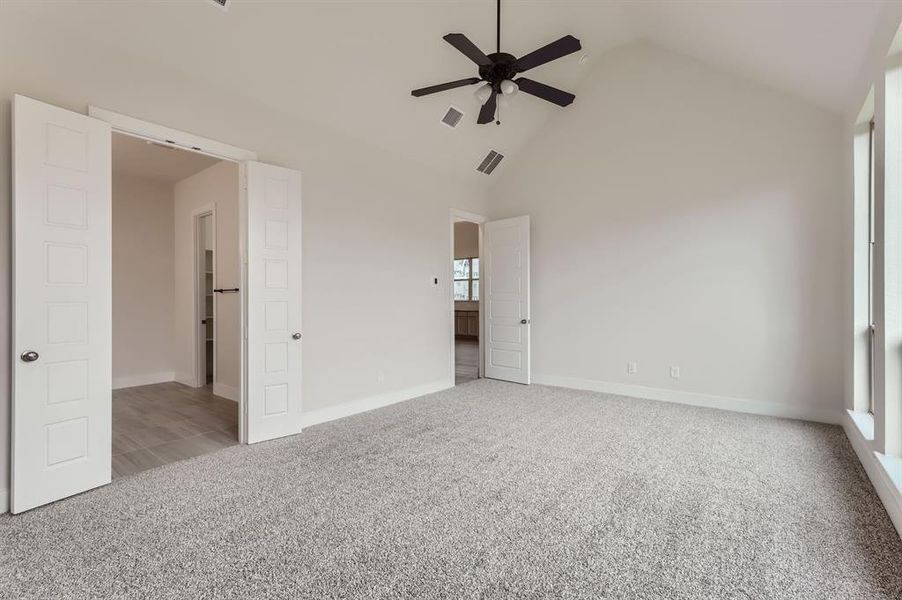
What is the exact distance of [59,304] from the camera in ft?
8.18

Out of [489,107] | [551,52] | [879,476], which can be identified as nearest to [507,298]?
→ [489,107]

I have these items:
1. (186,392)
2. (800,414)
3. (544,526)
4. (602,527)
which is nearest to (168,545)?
(544,526)

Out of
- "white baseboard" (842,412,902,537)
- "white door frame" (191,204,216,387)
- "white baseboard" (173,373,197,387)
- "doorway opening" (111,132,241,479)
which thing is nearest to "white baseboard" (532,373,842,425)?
"white baseboard" (842,412,902,537)

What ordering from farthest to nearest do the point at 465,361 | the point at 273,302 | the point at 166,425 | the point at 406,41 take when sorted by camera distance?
the point at 465,361
the point at 166,425
the point at 406,41
the point at 273,302

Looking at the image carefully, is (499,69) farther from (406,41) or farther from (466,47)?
(406,41)

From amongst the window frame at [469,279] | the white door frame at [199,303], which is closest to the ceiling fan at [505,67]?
the white door frame at [199,303]

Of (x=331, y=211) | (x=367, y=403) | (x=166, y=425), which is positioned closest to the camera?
(x=166, y=425)

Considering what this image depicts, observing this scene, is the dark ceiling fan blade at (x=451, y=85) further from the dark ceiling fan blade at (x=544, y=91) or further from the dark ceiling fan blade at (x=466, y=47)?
the dark ceiling fan blade at (x=544, y=91)

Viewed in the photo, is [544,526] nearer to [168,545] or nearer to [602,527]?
[602,527]

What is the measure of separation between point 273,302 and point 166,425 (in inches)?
69.7

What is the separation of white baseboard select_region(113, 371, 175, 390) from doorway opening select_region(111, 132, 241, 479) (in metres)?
0.01

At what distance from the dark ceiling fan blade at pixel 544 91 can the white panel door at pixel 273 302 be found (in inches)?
83.6

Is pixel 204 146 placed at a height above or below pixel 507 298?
above

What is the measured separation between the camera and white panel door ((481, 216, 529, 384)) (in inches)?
227
